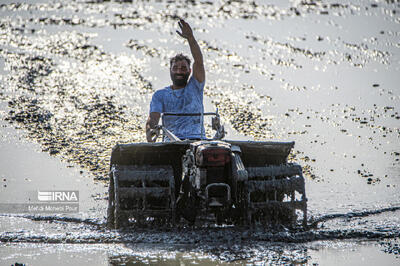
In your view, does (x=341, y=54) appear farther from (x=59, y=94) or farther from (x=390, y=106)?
(x=59, y=94)

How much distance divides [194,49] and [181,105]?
0.87 meters

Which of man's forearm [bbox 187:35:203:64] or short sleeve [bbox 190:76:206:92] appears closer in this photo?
man's forearm [bbox 187:35:203:64]

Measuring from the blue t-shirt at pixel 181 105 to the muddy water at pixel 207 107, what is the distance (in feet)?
5.23

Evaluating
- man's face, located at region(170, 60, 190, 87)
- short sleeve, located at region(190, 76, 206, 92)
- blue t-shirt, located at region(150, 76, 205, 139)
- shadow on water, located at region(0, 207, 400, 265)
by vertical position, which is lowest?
shadow on water, located at region(0, 207, 400, 265)

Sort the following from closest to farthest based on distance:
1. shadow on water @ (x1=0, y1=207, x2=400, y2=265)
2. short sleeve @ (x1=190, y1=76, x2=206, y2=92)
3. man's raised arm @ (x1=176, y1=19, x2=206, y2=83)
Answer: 1. shadow on water @ (x1=0, y1=207, x2=400, y2=265)
2. man's raised arm @ (x1=176, y1=19, x2=206, y2=83)
3. short sleeve @ (x1=190, y1=76, x2=206, y2=92)

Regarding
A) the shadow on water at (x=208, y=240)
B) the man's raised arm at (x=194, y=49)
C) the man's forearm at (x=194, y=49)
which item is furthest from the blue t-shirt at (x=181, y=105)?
the shadow on water at (x=208, y=240)

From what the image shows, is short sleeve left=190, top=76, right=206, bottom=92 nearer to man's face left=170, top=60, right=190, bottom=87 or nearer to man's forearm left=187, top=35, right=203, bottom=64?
man's face left=170, top=60, right=190, bottom=87

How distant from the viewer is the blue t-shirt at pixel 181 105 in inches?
326

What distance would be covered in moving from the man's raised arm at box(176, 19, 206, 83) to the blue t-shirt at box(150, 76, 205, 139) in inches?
4.4

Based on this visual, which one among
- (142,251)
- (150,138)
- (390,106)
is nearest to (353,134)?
(390,106)

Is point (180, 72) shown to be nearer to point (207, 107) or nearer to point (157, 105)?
point (157, 105)

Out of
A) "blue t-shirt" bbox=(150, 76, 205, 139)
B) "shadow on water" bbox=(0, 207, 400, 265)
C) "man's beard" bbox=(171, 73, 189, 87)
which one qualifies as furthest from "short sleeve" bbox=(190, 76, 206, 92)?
"shadow on water" bbox=(0, 207, 400, 265)

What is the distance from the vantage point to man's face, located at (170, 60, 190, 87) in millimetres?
A: 8498

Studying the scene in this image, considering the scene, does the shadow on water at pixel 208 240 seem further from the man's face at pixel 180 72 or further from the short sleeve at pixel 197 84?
the man's face at pixel 180 72
